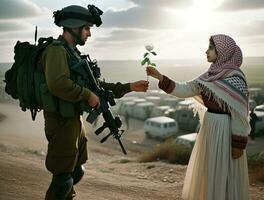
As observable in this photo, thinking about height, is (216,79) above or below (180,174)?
above

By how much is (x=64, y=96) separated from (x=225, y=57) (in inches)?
69.3

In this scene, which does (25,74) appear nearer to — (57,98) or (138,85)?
(57,98)

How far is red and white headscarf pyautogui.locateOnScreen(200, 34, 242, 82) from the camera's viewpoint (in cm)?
391

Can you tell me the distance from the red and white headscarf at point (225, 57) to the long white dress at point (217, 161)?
1.02ft

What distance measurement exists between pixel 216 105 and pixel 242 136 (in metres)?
0.43

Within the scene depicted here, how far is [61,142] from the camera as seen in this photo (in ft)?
11.4

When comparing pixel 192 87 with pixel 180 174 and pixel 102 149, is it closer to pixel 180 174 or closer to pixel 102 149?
pixel 180 174

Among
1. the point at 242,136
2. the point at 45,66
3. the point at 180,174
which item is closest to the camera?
the point at 45,66

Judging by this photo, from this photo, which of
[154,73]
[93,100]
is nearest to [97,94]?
[93,100]

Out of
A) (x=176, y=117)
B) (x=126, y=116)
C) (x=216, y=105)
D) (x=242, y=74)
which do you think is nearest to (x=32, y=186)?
(x=216, y=105)

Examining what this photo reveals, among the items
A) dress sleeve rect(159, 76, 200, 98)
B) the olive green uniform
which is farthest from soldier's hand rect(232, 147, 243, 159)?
the olive green uniform

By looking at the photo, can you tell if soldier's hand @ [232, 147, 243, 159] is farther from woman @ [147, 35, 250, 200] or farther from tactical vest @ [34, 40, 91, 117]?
tactical vest @ [34, 40, 91, 117]

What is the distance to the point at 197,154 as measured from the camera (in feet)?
14.3

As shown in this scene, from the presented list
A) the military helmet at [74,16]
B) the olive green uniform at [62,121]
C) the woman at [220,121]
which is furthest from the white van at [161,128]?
the military helmet at [74,16]
